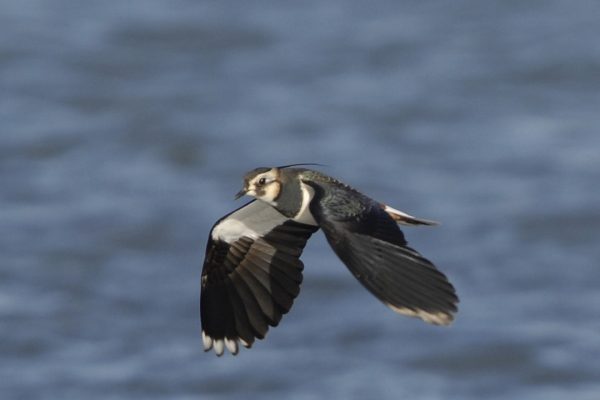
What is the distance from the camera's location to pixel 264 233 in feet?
28.8

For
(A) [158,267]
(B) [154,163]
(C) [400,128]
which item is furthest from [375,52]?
(A) [158,267]

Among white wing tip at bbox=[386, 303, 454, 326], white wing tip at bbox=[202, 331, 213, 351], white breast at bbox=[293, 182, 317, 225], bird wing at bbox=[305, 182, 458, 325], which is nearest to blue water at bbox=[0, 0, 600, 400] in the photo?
white wing tip at bbox=[202, 331, 213, 351]

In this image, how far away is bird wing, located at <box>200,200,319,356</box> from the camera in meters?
8.73

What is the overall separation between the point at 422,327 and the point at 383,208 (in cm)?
763

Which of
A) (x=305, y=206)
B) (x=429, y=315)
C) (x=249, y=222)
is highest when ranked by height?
(x=249, y=222)

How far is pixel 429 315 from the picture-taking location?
282 inches

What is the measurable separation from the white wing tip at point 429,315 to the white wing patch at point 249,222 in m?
1.66

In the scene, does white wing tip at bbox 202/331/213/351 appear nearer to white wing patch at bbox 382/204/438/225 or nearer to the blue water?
white wing patch at bbox 382/204/438/225

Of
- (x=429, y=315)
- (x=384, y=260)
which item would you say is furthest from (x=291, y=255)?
(x=429, y=315)

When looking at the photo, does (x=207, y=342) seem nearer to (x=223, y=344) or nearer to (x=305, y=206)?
(x=223, y=344)

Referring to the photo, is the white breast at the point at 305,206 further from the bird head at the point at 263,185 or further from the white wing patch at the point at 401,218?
the white wing patch at the point at 401,218

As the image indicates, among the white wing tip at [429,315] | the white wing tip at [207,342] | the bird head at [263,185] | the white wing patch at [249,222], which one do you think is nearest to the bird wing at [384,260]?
the white wing tip at [429,315]

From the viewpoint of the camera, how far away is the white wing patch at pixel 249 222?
8742 millimetres

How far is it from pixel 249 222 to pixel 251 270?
0.79 ft
